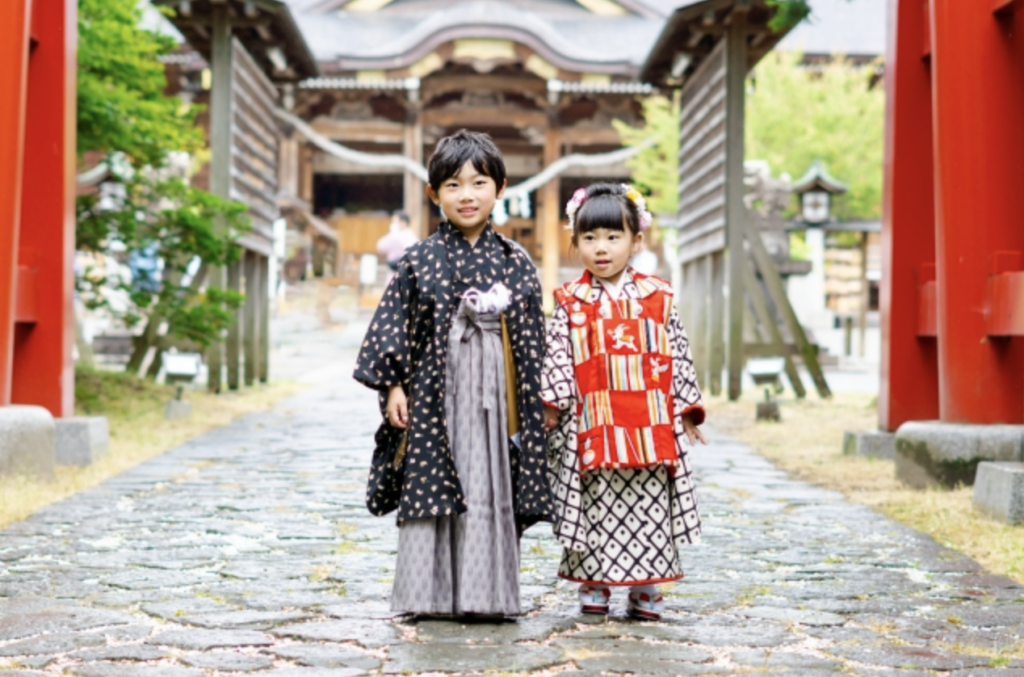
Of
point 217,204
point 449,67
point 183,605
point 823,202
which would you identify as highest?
point 449,67

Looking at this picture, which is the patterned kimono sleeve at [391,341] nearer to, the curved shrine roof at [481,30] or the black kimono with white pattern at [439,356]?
the black kimono with white pattern at [439,356]

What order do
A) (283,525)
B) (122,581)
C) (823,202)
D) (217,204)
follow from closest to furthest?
(122,581)
(283,525)
(217,204)
(823,202)

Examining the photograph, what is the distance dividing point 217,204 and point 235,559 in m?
6.07

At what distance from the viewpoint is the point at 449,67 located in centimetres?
2447

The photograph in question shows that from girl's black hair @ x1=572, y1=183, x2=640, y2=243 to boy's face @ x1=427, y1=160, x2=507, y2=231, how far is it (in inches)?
12.4

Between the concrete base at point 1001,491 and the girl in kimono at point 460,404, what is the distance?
236 cm

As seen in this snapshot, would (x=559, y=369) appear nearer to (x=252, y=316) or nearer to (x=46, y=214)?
(x=46, y=214)

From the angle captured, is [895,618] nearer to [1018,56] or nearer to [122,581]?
[122,581]

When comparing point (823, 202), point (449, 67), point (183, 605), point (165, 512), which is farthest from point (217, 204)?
point (449, 67)

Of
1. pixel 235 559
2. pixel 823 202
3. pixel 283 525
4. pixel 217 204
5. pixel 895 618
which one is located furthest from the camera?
pixel 823 202

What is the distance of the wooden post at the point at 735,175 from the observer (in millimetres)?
Result: 12023

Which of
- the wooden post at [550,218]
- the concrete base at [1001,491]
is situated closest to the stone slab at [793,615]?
the concrete base at [1001,491]

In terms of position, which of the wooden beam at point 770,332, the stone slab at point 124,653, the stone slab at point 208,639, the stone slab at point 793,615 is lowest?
the stone slab at point 124,653

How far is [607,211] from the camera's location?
4152mm
